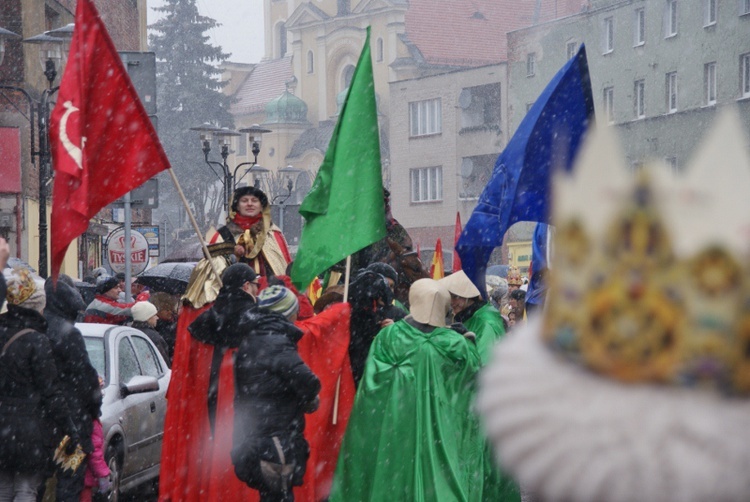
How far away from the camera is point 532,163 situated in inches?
278

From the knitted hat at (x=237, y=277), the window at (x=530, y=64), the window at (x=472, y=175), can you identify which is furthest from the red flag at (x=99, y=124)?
the window at (x=472, y=175)

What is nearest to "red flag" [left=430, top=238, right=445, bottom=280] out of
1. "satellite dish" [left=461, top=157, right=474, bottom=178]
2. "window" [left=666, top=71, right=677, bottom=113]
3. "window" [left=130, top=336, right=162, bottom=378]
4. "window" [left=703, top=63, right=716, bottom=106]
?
"window" [left=130, top=336, right=162, bottom=378]

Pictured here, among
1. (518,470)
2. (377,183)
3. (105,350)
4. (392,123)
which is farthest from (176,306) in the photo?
(392,123)

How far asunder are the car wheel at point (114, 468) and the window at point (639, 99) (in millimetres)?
41920

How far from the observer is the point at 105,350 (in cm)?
1012

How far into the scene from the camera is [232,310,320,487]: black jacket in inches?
267

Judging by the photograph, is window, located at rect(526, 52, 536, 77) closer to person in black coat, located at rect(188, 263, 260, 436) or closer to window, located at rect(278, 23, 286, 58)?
window, located at rect(278, 23, 286, 58)

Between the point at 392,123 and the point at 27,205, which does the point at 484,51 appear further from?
the point at 27,205

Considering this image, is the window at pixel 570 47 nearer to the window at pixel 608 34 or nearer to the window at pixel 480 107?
the window at pixel 608 34

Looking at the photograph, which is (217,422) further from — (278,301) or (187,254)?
(187,254)

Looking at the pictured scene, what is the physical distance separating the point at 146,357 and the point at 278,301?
4186 millimetres

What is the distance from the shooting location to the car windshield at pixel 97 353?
9969mm

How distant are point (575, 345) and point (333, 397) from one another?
7.27 metres

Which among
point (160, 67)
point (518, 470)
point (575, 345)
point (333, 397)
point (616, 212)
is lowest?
point (333, 397)
